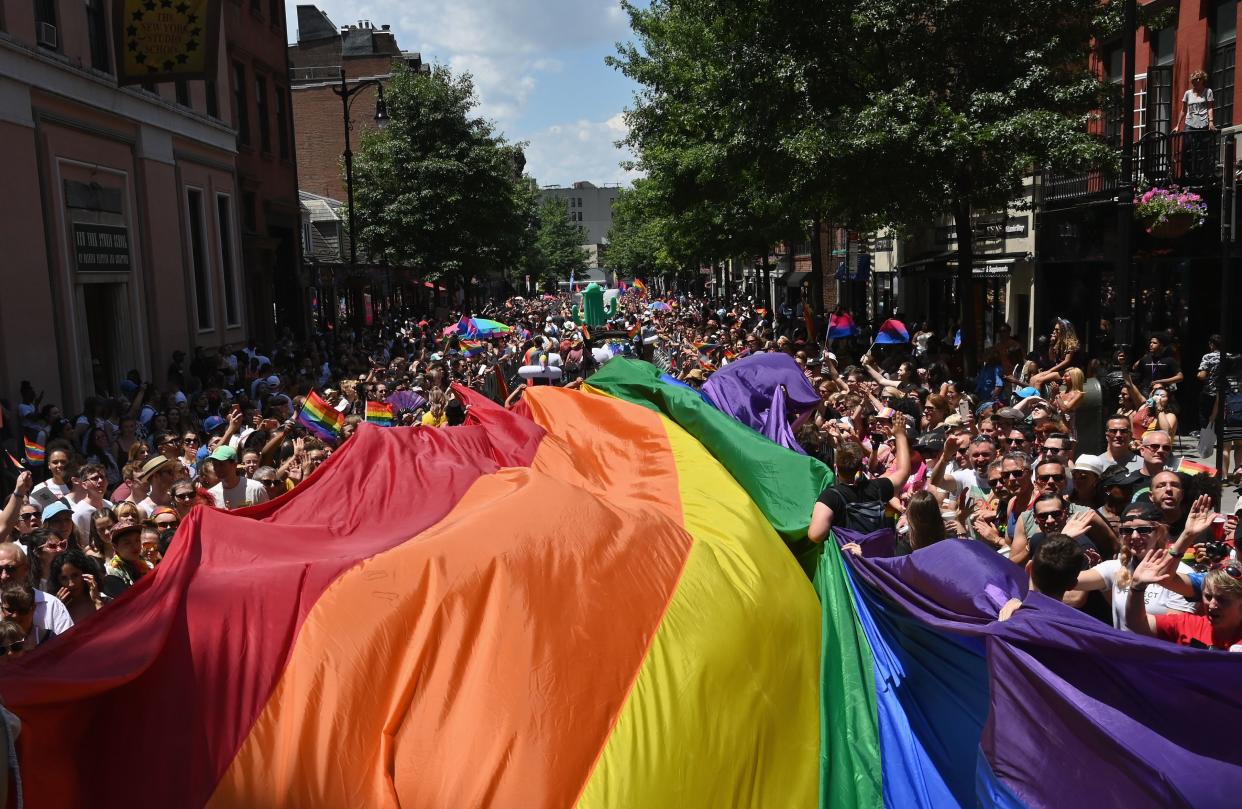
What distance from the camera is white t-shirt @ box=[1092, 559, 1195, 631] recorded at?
5.34 metres

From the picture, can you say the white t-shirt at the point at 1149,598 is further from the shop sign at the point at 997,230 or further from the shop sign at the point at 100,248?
the shop sign at the point at 997,230

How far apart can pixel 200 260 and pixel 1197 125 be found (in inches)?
819

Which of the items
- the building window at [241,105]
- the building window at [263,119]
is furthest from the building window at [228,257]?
the building window at [263,119]

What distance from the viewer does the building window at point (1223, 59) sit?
17844 mm

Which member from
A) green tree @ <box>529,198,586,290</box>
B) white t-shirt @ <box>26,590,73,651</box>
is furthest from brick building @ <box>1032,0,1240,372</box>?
green tree @ <box>529,198,586,290</box>

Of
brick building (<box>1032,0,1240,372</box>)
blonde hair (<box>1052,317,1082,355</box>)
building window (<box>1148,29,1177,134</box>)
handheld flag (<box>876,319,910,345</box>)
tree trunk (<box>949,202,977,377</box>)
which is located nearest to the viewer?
blonde hair (<box>1052,317,1082,355</box>)

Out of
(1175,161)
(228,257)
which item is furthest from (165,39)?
(1175,161)

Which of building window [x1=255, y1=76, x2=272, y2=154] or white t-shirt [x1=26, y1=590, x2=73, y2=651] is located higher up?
building window [x1=255, y1=76, x2=272, y2=154]

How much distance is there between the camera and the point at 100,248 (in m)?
21.3

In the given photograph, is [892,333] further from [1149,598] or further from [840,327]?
[1149,598]

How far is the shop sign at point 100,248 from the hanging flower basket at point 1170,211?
1708 centimetres

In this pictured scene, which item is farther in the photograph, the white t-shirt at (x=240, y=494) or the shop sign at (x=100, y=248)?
the shop sign at (x=100, y=248)

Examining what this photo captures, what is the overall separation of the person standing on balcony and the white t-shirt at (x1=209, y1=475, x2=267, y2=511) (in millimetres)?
14409

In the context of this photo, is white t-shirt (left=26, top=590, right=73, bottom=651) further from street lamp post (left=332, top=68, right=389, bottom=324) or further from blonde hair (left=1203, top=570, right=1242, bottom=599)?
street lamp post (left=332, top=68, right=389, bottom=324)
